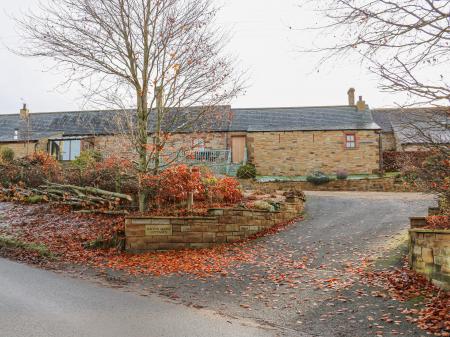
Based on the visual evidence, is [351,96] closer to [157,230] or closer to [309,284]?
[157,230]

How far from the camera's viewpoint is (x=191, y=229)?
1003 centimetres

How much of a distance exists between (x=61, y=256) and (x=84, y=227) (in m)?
2.21

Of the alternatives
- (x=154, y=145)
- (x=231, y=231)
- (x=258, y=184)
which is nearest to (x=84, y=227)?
(x=154, y=145)

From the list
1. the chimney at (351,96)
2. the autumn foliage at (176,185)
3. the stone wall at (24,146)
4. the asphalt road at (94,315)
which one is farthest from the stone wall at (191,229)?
the chimney at (351,96)

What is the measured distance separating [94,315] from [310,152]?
22080 millimetres

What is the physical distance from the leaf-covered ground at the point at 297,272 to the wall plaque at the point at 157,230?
0.61 m

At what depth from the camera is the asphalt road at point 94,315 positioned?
4715 mm

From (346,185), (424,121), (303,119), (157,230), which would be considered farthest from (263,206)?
(303,119)

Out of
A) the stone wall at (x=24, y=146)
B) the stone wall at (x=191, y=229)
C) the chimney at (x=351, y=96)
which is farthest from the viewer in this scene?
the chimney at (x=351, y=96)

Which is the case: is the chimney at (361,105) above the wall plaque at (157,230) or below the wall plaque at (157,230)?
above

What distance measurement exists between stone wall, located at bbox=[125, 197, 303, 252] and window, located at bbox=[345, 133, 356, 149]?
628 inches

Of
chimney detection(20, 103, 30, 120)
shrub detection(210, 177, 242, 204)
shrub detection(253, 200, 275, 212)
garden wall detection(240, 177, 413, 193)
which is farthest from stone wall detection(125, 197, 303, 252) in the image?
chimney detection(20, 103, 30, 120)

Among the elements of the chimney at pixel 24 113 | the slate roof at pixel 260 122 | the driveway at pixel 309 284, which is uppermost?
the chimney at pixel 24 113

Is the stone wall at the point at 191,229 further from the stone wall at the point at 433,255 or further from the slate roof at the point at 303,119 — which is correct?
the slate roof at the point at 303,119
